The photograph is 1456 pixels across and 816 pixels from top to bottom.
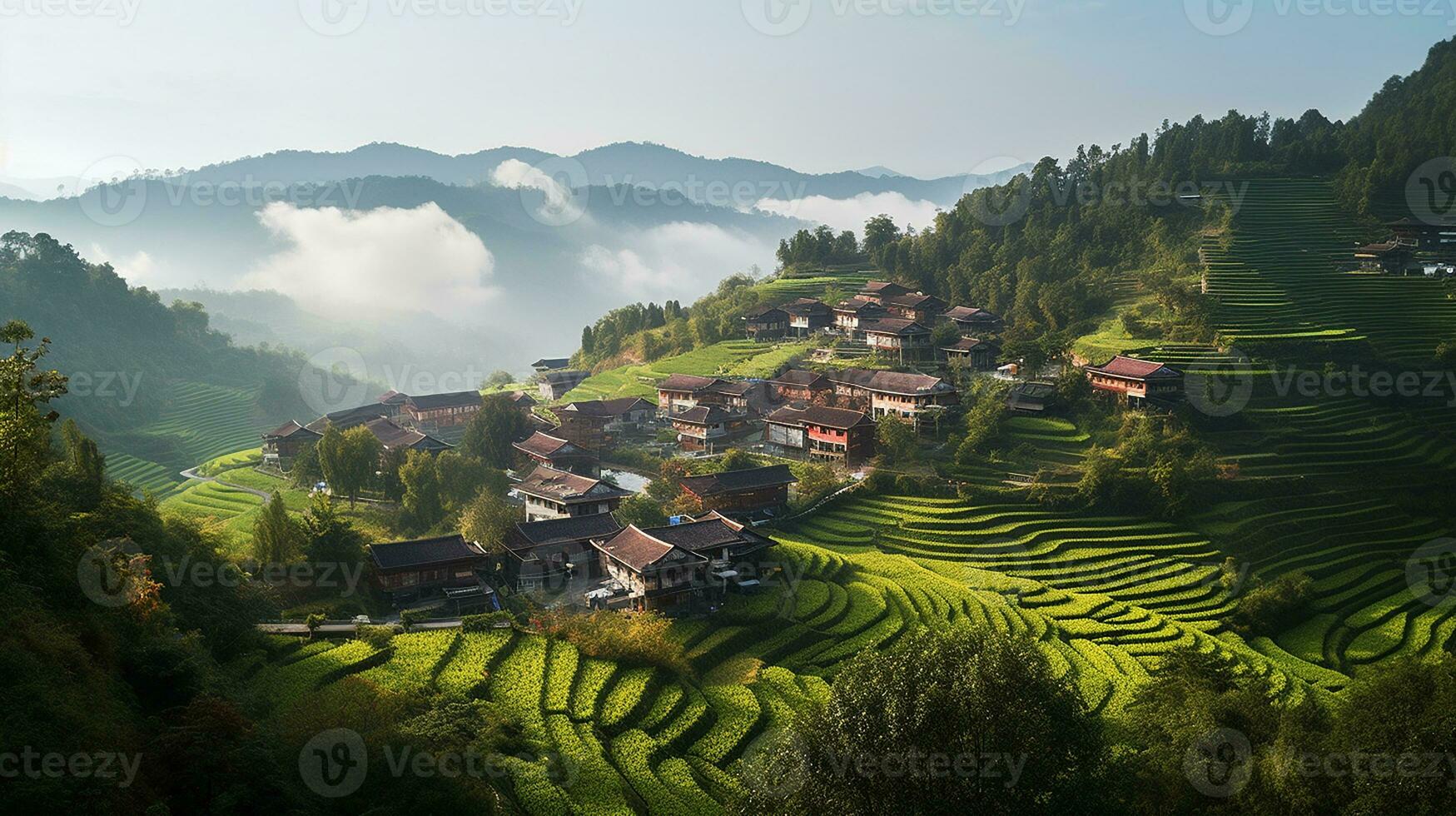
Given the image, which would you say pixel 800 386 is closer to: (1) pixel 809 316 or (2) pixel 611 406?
(2) pixel 611 406

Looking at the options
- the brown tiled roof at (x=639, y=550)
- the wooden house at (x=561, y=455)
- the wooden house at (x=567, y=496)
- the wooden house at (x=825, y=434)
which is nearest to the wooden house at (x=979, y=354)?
the wooden house at (x=825, y=434)

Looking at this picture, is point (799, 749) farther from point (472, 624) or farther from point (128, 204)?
point (128, 204)

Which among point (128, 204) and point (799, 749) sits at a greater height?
point (128, 204)

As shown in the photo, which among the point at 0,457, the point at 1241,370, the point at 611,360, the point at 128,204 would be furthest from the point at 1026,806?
the point at 128,204

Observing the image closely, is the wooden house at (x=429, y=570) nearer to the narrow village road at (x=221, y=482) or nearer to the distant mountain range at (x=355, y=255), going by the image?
the narrow village road at (x=221, y=482)

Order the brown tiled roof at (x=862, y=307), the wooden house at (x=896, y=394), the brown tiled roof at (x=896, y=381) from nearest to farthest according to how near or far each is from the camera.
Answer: the wooden house at (x=896, y=394)
the brown tiled roof at (x=896, y=381)
the brown tiled roof at (x=862, y=307)

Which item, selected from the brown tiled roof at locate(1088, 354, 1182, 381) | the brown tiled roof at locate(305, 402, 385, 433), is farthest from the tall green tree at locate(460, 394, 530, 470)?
the brown tiled roof at locate(1088, 354, 1182, 381)

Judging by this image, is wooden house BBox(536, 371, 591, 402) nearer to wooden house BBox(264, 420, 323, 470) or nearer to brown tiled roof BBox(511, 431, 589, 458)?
brown tiled roof BBox(511, 431, 589, 458)
